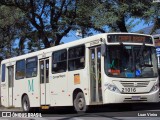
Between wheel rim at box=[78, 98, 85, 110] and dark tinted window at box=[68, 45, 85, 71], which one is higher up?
dark tinted window at box=[68, 45, 85, 71]

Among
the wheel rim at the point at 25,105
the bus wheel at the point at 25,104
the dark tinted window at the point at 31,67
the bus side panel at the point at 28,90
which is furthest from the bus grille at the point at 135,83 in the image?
the wheel rim at the point at 25,105

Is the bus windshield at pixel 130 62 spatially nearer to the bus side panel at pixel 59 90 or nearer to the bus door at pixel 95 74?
the bus door at pixel 95 74

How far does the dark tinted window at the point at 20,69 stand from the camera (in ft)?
72.1

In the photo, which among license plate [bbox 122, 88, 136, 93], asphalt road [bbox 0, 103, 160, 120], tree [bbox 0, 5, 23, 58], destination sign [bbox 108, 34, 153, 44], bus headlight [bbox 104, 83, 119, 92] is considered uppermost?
tree [bbox 0, 5, 23, 58]

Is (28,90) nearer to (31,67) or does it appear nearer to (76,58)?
(31,67)

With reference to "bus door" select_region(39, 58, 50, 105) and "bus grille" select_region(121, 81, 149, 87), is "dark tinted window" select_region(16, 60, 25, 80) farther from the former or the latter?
"bus grille" select_region(121, 81, 149, 87)

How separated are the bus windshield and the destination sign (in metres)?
0.26

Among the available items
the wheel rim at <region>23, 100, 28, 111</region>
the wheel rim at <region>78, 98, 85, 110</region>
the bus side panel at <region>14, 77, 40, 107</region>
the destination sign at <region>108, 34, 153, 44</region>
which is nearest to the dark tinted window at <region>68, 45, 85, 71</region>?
the wheel rim at <region>78, 98, 85, 110</region>

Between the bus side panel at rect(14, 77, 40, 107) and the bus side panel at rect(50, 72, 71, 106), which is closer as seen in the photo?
the bus side panel at rect(50, 72, 71, 106)

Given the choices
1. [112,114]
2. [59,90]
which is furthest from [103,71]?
[59,90]

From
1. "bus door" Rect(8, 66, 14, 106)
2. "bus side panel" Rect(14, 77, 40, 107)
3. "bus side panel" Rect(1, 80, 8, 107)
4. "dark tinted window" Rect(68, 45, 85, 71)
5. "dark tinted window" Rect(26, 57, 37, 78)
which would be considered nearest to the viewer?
"dark tinted window" Rect(68, 45, 85, 71)

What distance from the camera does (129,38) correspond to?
16297mm

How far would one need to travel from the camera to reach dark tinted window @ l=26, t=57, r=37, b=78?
67.8 feet

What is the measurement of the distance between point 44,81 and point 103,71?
16.4 ft
